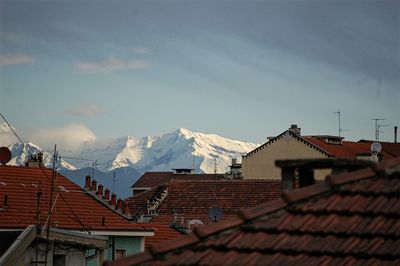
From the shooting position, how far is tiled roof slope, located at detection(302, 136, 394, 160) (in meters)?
75.6

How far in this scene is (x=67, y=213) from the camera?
32.5 metres

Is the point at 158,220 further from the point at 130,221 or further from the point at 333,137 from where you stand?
the point at 333,137

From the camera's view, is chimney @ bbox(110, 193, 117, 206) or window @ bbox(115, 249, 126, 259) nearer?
window @ bbox(115, 249, 126, 259)

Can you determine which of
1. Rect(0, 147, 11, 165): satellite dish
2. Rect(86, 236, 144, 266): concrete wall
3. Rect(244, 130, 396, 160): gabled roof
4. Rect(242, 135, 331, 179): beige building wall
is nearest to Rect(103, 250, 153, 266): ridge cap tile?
Rect(86, 236, 144, 266): concrete wall

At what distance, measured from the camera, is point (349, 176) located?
8.77m

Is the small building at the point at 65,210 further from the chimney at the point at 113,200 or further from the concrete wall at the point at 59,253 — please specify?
the concrete wall at the point at 59,253

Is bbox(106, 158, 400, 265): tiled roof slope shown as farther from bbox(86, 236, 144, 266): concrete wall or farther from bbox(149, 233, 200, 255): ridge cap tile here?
bbox(86, 236, 144, 266): concrete wall

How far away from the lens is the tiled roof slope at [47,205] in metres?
30.5

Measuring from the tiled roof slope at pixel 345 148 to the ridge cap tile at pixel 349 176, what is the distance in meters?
64.0

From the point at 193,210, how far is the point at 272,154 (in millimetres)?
14277

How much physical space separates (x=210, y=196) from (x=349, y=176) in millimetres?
54514

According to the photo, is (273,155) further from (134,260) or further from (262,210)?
(134,260)

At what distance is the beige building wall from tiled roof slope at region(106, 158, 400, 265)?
6330 cm


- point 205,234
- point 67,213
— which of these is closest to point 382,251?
point 205,234
